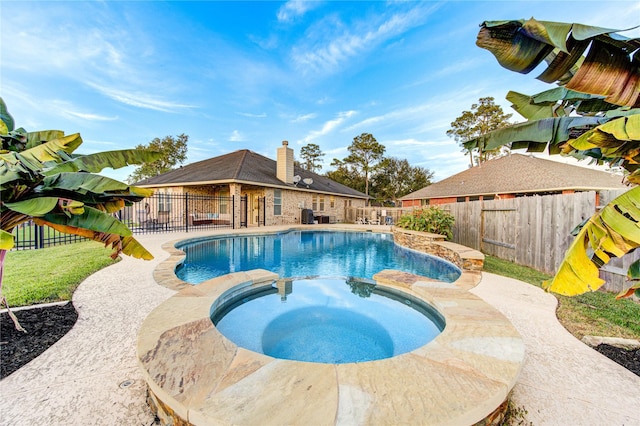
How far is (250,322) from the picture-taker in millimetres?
3973

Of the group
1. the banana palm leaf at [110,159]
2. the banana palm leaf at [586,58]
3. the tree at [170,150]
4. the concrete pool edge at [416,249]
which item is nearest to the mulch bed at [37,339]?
the concrete pool edge at [416,249]

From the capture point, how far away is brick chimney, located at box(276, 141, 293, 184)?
18.5 meters

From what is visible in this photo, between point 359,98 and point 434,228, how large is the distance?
11.9m

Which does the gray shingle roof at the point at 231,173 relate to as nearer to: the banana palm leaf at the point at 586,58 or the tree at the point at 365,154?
the banana palm leaf at the point at 586,58

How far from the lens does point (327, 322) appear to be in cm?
409

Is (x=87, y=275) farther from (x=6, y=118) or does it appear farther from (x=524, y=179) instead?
(x=524, y=179)

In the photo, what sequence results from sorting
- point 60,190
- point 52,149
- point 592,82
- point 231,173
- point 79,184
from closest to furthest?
point 592,82 < point 79,184 < point 60,190 < point 52,149 < point 231,173

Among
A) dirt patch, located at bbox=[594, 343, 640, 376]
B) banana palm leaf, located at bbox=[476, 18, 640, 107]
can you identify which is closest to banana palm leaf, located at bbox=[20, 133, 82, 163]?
banana palm leaf, located at bbox=[476, 18, 640, 107]

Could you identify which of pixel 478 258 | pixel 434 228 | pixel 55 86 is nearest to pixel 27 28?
pixel 55 86

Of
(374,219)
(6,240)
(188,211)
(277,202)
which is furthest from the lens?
(374,219)

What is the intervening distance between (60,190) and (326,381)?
2.82 m

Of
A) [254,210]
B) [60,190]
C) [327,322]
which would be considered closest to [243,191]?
[254,210]

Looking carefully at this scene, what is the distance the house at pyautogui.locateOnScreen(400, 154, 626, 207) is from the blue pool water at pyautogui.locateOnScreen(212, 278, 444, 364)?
16452 mm

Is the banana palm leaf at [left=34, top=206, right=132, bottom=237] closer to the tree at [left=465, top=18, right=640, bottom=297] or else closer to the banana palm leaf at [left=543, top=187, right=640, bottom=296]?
the tree at [left=465, top=18, right=640, bottom=297]
